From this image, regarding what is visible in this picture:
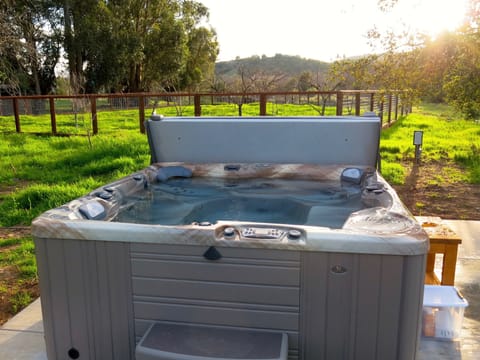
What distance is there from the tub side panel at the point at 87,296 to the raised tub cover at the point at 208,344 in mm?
162

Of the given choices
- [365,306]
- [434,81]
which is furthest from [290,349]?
[434,81]

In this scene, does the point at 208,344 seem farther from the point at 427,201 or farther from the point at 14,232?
the point at 427,201

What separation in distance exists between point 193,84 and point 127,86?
396 cm

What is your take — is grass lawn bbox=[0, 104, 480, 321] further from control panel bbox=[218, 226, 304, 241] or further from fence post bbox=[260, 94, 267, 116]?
fence post bbox=[260, 94, 267, 116]

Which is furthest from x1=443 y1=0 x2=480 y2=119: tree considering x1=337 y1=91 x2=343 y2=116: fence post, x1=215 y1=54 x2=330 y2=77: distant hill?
x1=215 y1=54 x2=330 y2=77: distant hill

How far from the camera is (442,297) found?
6.30ft

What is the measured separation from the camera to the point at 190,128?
9.80ft

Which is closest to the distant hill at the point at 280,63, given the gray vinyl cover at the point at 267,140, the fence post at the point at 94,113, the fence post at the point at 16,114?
the fence post at the point at 16,114

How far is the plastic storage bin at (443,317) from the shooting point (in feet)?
6.07

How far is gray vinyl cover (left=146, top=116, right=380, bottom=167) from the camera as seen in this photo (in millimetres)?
2824

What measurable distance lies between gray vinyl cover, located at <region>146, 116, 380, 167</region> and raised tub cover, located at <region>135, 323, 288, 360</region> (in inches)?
64.6

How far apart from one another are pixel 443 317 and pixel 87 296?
1.45 meters

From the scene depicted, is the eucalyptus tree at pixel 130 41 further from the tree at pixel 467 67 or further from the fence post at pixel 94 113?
the tree at pixel 467 67

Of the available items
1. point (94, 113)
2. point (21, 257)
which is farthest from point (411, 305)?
point (94, 113)
